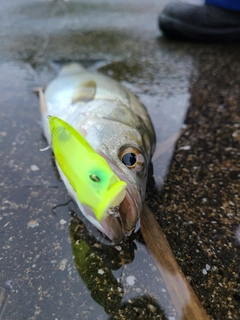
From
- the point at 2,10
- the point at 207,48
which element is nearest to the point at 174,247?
the point at 207,48

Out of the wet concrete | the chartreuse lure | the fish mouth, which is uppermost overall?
the chartreuse lure

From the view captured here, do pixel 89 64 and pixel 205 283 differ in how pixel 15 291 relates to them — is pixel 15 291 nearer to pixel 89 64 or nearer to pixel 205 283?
pixel 205 283

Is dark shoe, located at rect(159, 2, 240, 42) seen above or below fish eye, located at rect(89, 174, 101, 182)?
below

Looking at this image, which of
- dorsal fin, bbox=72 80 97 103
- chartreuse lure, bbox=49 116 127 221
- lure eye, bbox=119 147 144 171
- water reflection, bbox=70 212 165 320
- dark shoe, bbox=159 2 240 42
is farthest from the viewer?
dark shoe, bbox=159 2 240 42

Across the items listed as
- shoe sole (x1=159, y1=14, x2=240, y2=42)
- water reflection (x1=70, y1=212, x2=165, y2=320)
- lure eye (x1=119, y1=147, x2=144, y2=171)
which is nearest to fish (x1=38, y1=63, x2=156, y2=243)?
lure eye (x1=119, y1=147, x2=144, y2=171)

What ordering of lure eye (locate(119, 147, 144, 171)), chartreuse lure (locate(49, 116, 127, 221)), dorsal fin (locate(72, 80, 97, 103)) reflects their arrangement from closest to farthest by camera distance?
chartreuse lure (locate(49, 116, 127, 221))
lure eye (locate(119, 147, 144, 171))
dorsal fin (locate(72, 80, 97, 103))

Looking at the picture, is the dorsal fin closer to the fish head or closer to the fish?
the fish
